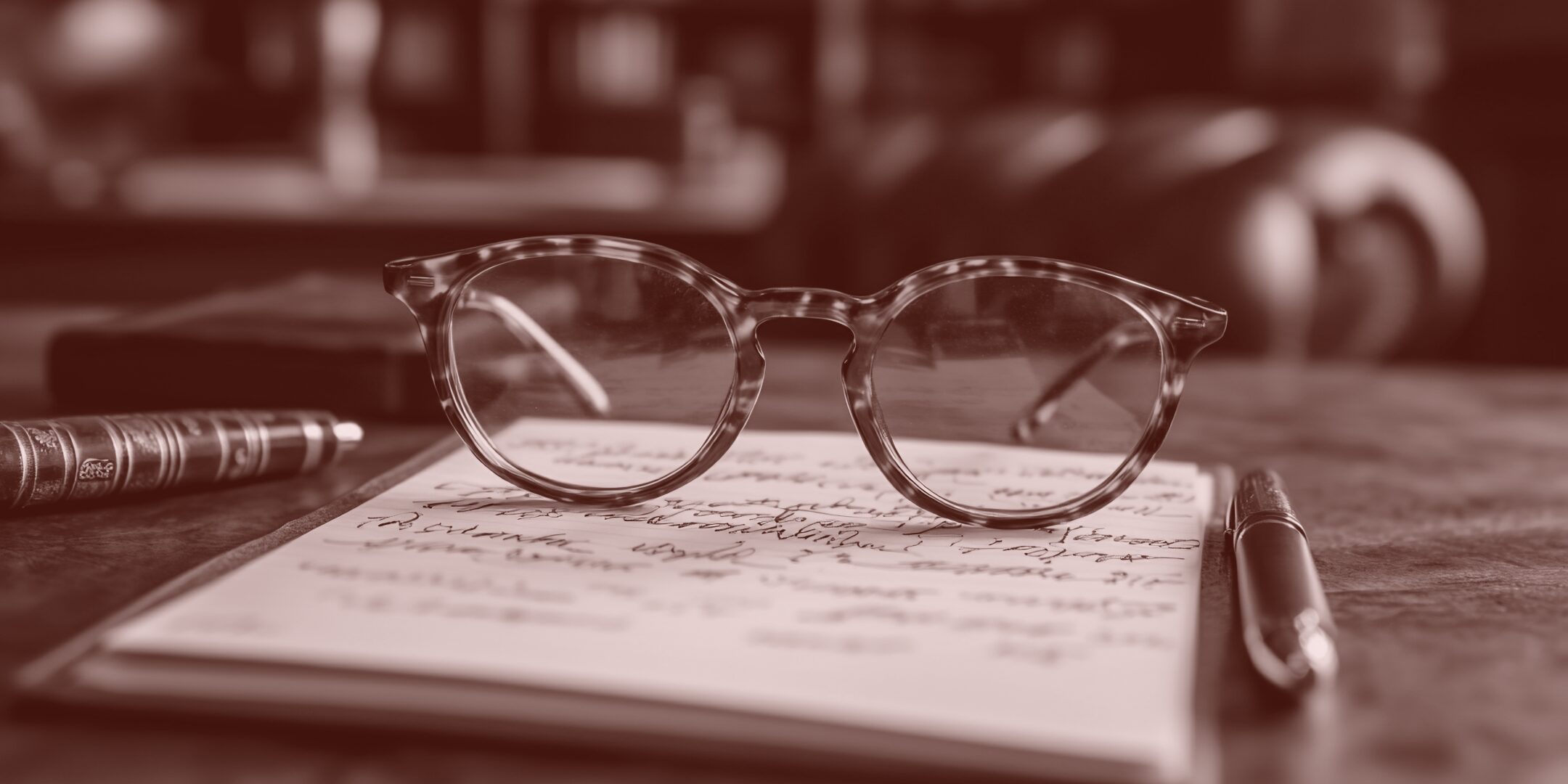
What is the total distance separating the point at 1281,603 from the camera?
0.37m

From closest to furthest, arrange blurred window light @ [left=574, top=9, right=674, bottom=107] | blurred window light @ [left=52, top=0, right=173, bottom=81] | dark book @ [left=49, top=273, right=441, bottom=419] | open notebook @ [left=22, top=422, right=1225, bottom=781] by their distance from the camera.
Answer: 1. open notebook @ [left=22, top=422, right=1225, bottom=781]
2. dark book @ [left=49, top=273, right=441, bottom=419]
3. blurred window light @ [left=52, top=0, right=173, bottom=81]
4. blurred window light @ [left=574, top=9, right=674, bottom=107]

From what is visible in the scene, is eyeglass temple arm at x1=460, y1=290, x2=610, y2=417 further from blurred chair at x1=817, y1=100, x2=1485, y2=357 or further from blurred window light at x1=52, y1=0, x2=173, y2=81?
blurred window light at x1=52, y1=0, x2=173, y2=81

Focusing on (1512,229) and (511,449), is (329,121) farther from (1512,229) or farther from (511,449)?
(511,449)

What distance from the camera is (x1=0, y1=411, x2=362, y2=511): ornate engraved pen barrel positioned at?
498mm

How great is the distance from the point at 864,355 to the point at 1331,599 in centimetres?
20

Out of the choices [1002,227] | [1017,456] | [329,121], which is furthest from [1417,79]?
[329,121]

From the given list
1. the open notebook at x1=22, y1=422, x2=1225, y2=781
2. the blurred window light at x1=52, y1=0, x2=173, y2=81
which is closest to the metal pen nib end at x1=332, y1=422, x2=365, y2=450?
the open notebook at x1=22, y1=422, x2=1225, y2=781

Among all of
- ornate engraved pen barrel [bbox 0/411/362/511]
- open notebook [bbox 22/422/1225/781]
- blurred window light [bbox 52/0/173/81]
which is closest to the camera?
open notebook [bbox 22/422/1225/781]

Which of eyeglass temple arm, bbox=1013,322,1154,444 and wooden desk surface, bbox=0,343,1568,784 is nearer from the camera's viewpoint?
wooden desk surface, bbox=0,343,1568,784

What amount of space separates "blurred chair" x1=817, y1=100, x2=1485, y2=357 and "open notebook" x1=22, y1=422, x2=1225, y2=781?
110cm

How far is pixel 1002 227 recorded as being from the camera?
1.90 metres

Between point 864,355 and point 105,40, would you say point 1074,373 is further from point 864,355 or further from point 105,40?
point 105,40

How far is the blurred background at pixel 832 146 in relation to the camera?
1724 millimetres

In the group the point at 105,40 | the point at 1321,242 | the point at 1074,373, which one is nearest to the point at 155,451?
the point at 1074,373
